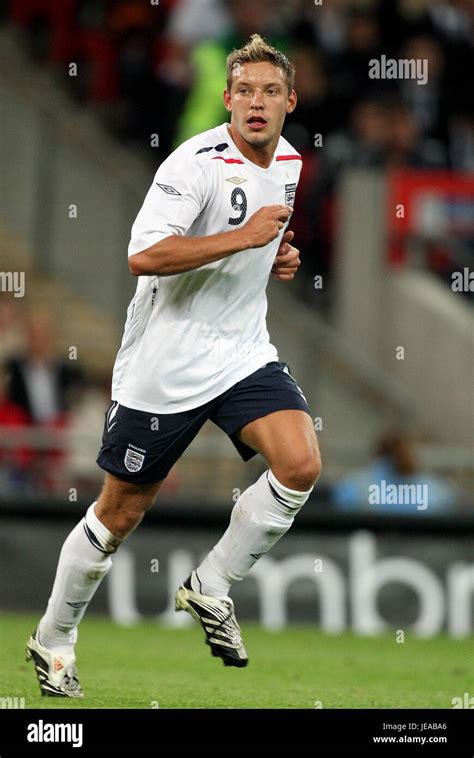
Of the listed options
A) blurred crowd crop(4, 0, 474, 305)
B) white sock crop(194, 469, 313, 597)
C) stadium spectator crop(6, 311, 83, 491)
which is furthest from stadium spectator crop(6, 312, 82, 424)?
white sock crop(194, 469, 313, 597)

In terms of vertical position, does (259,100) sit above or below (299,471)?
above

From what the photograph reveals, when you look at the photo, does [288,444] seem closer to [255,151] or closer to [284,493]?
[284,493]

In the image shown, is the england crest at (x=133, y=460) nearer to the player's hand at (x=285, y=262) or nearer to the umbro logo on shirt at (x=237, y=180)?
the player's hand at (x=285, y=262)

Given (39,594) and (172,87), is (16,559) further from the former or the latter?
(172,87)

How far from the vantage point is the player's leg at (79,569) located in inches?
277

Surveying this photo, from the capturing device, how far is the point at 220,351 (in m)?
6.90

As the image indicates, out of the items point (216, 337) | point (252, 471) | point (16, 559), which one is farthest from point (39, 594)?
point (216, 337)

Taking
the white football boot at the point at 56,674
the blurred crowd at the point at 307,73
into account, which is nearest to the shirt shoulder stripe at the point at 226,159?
the white football boot at the point at 56,674

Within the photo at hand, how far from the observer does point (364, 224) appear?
1431cm

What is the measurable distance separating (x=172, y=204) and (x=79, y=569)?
1694 mm

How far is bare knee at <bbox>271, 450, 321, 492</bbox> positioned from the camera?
6672 millimetres

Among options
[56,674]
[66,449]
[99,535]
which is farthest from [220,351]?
[66,449]

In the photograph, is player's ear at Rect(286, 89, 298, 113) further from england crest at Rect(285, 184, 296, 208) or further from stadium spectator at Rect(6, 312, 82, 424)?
stadium spectator at Rect(6, 312, 82, 424)
